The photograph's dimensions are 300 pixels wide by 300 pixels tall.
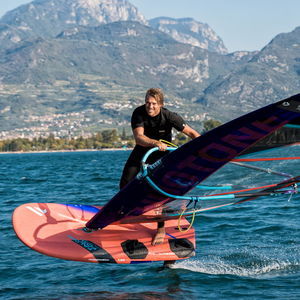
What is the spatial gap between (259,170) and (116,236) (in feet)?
9.86

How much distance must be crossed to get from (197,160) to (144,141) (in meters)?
1.20

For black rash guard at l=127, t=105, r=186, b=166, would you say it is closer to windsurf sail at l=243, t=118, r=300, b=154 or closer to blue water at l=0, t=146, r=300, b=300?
blue water at l=0, t=146, r=300, b=300

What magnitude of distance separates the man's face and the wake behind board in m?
1.83

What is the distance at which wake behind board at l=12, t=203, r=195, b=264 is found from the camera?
31.1 ft

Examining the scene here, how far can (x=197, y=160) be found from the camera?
7.95 m

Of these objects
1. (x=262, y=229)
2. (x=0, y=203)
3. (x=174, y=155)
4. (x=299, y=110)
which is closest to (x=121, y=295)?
(x=174, y=155)

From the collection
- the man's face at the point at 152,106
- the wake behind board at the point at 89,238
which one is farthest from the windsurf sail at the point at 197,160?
the man's face at the point at 152,106

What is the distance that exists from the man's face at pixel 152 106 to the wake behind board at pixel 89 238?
183 cm

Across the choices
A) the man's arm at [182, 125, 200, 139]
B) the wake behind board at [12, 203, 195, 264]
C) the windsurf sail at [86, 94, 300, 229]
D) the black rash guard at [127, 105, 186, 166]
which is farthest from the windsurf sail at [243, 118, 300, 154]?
the wake behind board at [12, 203, 195, 264]

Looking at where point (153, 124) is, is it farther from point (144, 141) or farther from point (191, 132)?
point (191, 132)

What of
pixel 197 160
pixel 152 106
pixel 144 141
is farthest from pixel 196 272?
pixel 152 106

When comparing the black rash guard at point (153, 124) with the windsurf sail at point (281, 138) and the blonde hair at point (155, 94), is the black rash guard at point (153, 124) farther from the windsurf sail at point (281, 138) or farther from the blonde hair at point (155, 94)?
the windsurf sail at point (281, 138)

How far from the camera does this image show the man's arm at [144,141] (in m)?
8.71

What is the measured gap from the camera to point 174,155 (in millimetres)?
8008
